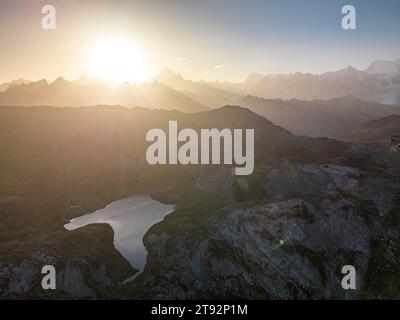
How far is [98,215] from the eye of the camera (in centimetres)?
14288

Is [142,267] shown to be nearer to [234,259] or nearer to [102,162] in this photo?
[234,259]

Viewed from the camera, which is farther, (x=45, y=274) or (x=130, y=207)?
(x=130, y=207)

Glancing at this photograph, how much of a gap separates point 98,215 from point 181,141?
220 feet

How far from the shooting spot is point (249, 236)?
9000 cm

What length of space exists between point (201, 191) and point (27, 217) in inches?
2556

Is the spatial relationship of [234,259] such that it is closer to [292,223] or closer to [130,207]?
[292,223]
